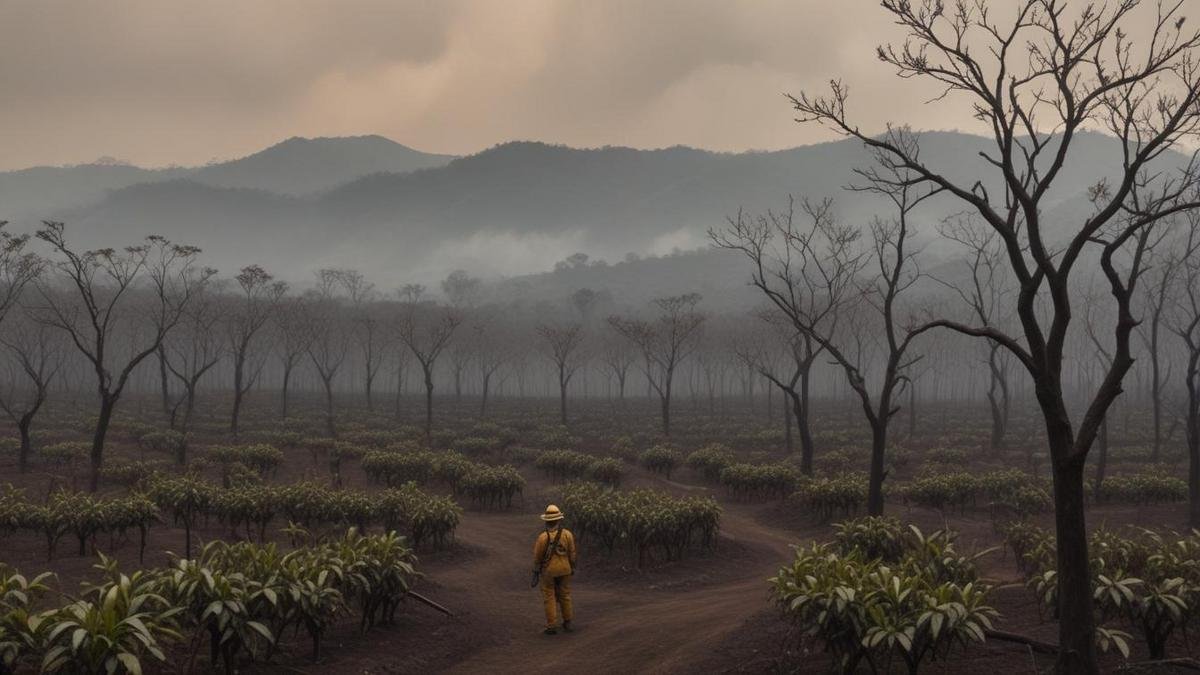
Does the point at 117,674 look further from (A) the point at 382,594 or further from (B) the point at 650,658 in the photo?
(B) the point at 650,658

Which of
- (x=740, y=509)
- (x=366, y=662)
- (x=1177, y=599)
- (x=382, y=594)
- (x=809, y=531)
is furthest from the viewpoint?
(x=740, y=509)

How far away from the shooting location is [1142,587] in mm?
8430

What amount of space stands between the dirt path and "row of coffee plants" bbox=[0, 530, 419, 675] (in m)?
2.04

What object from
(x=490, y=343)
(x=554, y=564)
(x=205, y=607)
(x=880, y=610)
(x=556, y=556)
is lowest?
(x=554, y=564)

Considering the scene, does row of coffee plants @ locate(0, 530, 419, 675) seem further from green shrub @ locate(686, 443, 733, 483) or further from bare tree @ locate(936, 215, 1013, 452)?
green shrub @ locate(686, 443, 733, 483)

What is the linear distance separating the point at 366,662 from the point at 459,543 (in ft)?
25.6

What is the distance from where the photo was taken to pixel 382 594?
1045 centimetres

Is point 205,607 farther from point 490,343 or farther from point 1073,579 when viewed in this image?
point 490,343

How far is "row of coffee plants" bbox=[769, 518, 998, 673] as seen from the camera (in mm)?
7223

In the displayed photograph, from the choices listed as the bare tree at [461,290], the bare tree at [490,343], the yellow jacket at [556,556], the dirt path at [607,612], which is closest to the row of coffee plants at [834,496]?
the dirt path at [607,612]

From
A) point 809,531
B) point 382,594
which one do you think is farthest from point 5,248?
point 809,531

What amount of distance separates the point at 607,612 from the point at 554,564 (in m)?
2.30

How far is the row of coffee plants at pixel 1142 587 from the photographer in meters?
7.93

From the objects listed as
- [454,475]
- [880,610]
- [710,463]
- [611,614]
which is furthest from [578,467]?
[880,610]
